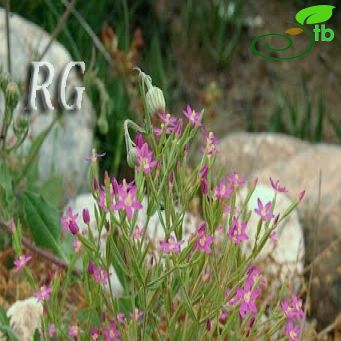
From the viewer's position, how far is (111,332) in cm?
146

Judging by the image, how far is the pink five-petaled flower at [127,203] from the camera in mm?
1313

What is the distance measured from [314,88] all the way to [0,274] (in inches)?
114

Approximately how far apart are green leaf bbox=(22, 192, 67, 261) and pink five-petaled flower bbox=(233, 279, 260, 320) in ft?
2.30

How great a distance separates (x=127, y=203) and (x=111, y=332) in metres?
0.24

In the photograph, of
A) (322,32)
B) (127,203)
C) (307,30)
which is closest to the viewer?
(127,203)

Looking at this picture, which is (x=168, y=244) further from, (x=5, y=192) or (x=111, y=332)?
(x=5, y=192)

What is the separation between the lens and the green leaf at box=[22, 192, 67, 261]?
2012mm

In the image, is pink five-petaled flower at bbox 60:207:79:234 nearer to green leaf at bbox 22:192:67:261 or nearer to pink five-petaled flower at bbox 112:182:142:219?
pink five-petaled flower at bbox 112:182:142:219

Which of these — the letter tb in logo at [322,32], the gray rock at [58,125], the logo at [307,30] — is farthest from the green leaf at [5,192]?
the letter tb in logo at [322,32]

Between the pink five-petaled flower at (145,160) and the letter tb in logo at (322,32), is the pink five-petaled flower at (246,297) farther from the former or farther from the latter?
the letter tb in logo at (322,32)

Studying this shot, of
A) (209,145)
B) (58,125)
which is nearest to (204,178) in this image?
(209,145)

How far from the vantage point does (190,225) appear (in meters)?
2.88

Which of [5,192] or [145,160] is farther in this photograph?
[5,192]


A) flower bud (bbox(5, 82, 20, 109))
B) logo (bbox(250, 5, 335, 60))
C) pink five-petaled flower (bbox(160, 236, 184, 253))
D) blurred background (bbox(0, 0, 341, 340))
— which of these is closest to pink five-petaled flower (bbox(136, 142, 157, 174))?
pink five-petaled flower (bbox(160, 236, 184, 253))
